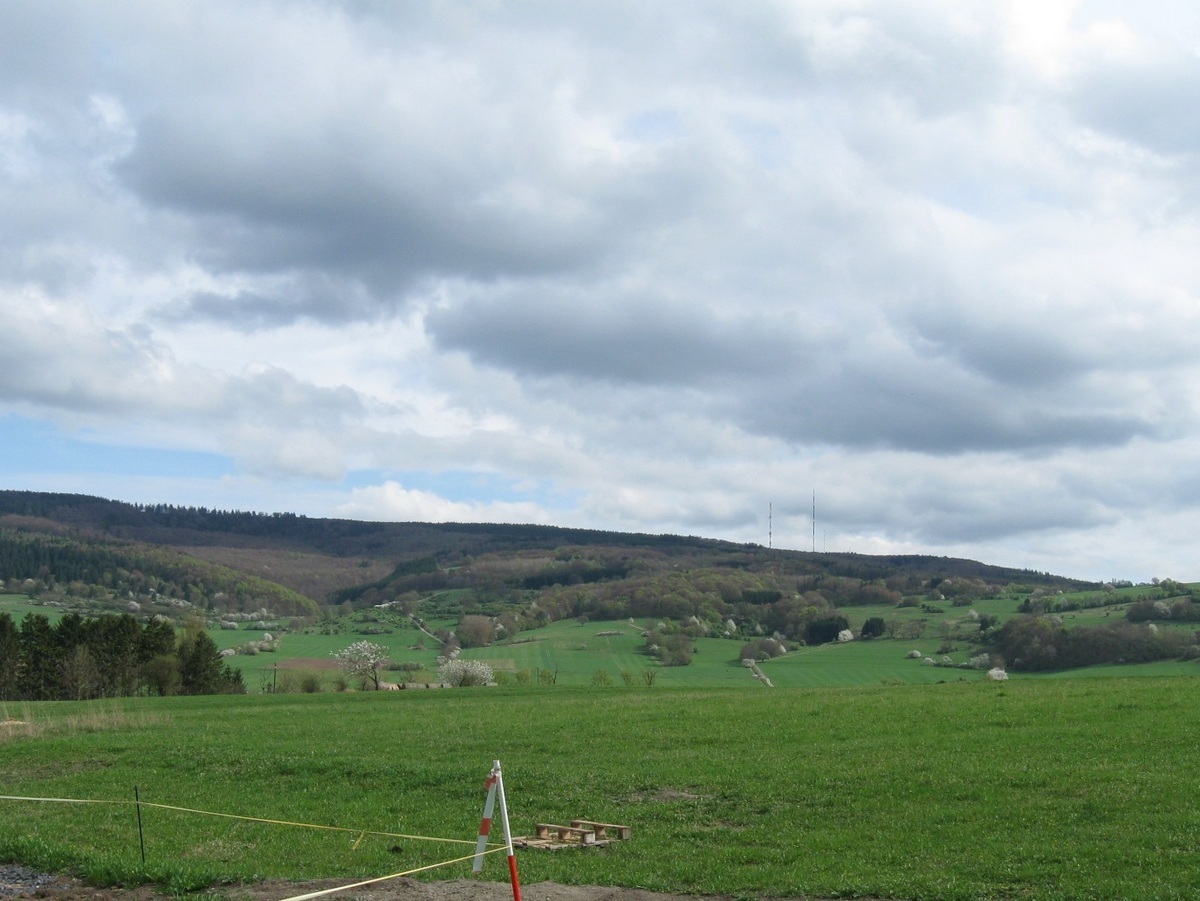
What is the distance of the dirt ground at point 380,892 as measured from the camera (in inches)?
562

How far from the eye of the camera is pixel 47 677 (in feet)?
292

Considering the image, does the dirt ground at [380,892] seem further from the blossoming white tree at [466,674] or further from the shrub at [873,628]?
the shrub at [873,628]

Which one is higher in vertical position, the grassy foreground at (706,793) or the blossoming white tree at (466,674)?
the grassy foreground at (706,793)

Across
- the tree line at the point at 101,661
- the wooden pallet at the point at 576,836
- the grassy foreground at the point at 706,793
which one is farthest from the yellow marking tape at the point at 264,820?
the tree line at the point at 101,661

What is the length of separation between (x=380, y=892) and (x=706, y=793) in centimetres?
951

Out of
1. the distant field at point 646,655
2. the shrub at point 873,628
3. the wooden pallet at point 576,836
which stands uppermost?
the wooden pallet at point 576,836

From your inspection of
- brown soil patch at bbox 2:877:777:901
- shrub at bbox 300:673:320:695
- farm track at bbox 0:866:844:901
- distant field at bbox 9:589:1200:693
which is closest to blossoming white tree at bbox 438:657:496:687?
distant field at bbox 9:589:1200:693

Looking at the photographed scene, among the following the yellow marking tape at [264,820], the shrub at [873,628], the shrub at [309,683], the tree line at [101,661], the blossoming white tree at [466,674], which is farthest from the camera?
the shrub at [873,628]

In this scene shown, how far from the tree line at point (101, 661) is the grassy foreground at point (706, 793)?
176ft

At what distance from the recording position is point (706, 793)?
22359 millimetres

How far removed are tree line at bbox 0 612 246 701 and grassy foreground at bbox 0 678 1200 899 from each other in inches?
2110

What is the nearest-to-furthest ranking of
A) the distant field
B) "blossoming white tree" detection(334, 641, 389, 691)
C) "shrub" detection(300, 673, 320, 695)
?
"shrub" detection(300, 673, 320, 695) → "blossoming white tree" detection(334, 641, 389, 691) → the distant field

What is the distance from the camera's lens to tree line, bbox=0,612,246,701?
87.0 metres

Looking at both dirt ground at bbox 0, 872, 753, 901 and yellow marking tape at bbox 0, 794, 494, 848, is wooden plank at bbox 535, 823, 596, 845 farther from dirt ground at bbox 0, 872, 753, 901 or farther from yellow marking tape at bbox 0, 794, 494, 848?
dirt ground at bbox 0, 872, 753, 901
